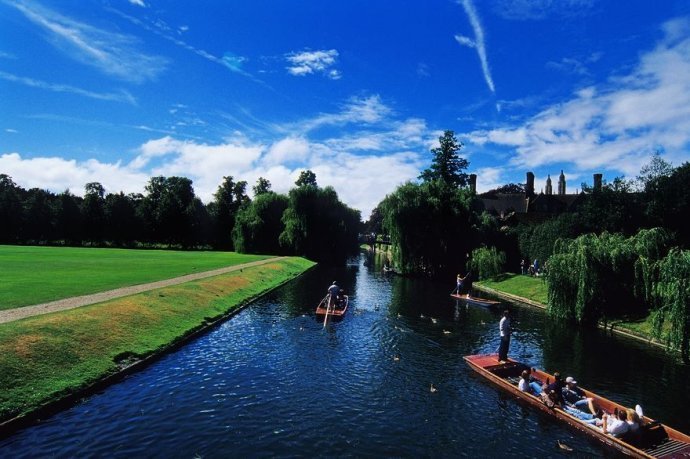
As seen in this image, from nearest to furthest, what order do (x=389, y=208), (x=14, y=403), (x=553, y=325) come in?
(x=14, y=403), (x=553, y=325), (x=389, y=208)

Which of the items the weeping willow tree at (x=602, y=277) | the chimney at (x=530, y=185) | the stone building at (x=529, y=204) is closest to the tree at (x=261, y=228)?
the stone building at (x=529, y=204)

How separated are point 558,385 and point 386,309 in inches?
804

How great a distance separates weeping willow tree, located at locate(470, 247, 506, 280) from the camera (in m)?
55.7

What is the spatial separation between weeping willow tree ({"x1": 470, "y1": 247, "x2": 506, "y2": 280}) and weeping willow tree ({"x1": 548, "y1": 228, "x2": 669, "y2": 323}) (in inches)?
863

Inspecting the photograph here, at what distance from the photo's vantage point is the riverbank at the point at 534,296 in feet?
97.3

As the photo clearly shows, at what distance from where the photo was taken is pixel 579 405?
57.1 ft

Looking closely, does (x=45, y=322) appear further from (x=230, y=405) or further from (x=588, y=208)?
(x=588, y=208)

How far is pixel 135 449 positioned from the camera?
43.0 feet

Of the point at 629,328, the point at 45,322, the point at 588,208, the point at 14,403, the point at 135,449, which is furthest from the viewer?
the point at 588,208

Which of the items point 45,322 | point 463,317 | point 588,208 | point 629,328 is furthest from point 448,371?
point 588,208

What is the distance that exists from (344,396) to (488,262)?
42420mm

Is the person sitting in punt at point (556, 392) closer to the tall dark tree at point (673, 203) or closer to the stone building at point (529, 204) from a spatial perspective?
the tall dark tree at point (673, 203)

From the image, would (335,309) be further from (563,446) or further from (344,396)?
(563,446)

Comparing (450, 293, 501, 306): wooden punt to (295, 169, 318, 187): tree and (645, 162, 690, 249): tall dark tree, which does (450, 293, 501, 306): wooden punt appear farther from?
(295, 169, 318, 187): tree
